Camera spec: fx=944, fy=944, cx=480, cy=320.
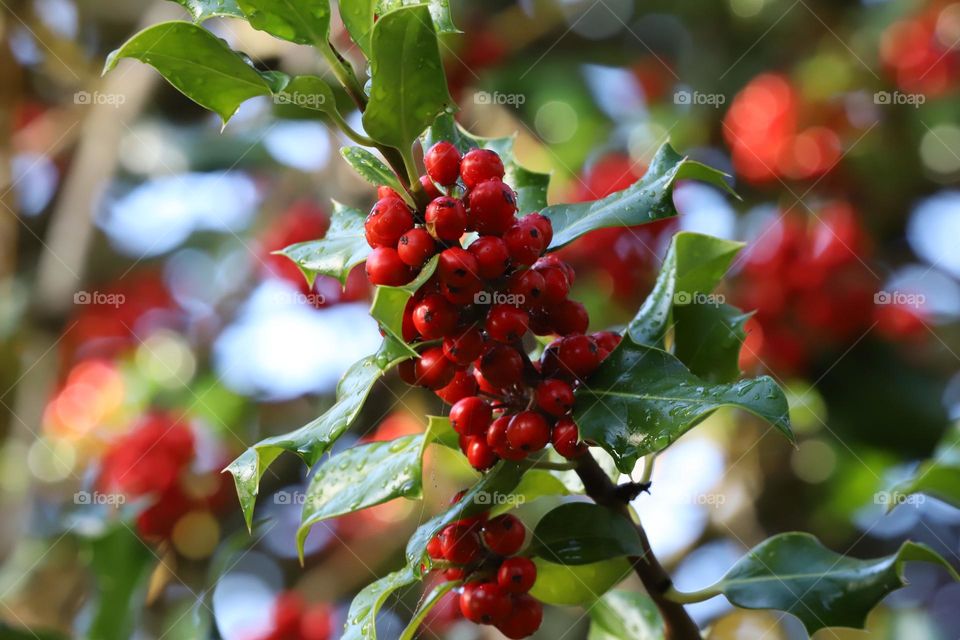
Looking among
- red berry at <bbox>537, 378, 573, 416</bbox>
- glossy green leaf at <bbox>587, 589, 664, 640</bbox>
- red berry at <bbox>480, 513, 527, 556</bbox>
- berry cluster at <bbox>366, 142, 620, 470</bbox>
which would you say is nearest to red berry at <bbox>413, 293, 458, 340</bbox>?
berry cluster at <bbox>366, 142, 620, 470</bbox>

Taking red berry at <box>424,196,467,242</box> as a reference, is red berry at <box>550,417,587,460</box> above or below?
below

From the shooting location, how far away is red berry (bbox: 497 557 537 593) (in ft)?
2.96

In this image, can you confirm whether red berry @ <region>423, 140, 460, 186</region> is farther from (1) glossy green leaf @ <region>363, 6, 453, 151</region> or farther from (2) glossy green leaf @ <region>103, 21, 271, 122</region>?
(2) glossy green leaf @ <region>103, 21, 271, 122</region>

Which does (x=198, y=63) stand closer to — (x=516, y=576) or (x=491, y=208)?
(x=491, y=208)

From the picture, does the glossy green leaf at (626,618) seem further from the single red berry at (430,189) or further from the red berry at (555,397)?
the single red berry at (430,189)

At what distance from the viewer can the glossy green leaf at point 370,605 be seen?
32.7 inches

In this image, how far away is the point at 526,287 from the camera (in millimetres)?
849

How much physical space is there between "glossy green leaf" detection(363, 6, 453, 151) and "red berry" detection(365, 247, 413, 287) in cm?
10

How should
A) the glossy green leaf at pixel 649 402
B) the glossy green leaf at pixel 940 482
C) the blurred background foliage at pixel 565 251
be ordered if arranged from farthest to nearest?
the blurred background foliage at pixel 565 251 → the glossy green leaf at pixel 940 482 → the glossy green leaf at pixel 649 402

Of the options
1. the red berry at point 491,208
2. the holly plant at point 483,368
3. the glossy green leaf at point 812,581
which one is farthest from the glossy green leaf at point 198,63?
the glossy green leaf at point 812,581

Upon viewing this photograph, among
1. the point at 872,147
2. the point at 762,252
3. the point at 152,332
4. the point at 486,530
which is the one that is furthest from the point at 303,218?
the point at 486,530

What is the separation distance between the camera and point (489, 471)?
34.4 inches

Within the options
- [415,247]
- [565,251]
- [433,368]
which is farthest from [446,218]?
[565,251]

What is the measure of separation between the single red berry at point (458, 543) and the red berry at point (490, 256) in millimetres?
258
